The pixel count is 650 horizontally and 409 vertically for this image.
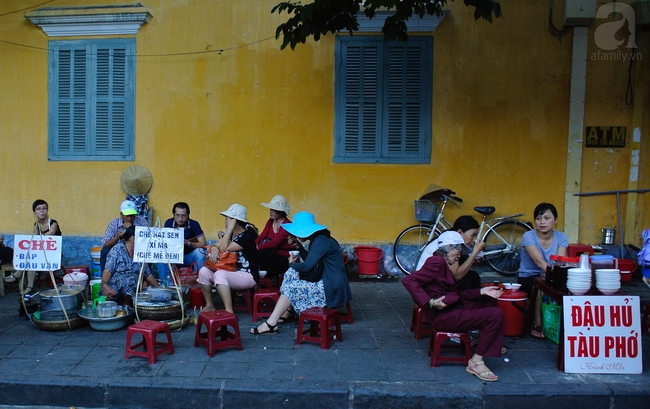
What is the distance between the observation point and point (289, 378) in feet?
14.8

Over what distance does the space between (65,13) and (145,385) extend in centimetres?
656

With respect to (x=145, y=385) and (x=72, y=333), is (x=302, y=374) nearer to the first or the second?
(x=145, y=385)

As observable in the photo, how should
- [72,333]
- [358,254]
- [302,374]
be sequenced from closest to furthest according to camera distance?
[302,374], [72,333], [358,254]

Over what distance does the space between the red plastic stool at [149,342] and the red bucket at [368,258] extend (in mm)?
3782

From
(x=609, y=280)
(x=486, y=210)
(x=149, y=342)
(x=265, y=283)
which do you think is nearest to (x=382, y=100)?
(x=486, y=210)

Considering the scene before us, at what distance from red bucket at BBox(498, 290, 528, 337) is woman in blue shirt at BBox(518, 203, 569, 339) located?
0.20 metres

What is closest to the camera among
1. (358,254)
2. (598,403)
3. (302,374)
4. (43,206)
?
(598,403)

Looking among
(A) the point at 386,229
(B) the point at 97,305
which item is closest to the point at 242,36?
(A) the point at 386,229

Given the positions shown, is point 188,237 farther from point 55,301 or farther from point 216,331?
point 216,331

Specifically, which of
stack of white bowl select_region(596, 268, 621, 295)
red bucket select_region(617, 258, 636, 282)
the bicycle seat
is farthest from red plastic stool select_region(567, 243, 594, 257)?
stack of white bowl select_region(596, 268, 621, 295)

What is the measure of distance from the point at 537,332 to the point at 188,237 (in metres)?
4.43

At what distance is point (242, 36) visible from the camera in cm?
848

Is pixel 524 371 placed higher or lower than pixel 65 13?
lower

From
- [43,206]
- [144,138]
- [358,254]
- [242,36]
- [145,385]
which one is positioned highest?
[242,36]
